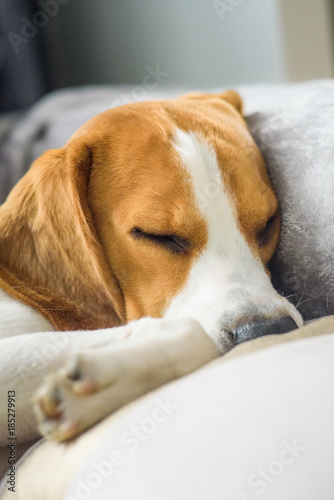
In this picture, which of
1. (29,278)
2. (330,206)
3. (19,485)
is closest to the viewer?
(19,485)

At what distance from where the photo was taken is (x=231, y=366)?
0.76m

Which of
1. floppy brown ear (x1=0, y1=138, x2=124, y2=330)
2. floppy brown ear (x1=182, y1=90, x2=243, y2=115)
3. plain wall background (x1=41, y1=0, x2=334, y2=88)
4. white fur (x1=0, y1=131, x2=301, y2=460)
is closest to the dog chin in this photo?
white fur (x1=0, y1=131, x2=301, y2=460)

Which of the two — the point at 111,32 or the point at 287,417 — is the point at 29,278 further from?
the point at 111,32

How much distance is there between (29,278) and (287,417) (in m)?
0.81

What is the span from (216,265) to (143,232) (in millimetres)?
187

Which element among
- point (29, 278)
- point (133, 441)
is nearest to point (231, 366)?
point (133, 441)

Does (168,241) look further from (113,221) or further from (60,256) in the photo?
(60,256)

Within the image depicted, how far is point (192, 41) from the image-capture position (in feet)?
10.8

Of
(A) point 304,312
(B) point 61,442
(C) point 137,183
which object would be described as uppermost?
(C) point 137,183

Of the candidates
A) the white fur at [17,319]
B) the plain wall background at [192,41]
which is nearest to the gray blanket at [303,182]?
the white fur at [17,319]

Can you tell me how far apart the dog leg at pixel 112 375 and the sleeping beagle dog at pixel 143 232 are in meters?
0.17

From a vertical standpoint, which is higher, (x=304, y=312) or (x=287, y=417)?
(x=287, y=417)

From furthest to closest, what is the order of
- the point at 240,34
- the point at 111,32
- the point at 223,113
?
the point at 111,32 < the point at 240,34 < the point at 223,113

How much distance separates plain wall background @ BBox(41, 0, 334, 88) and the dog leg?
103 inches
